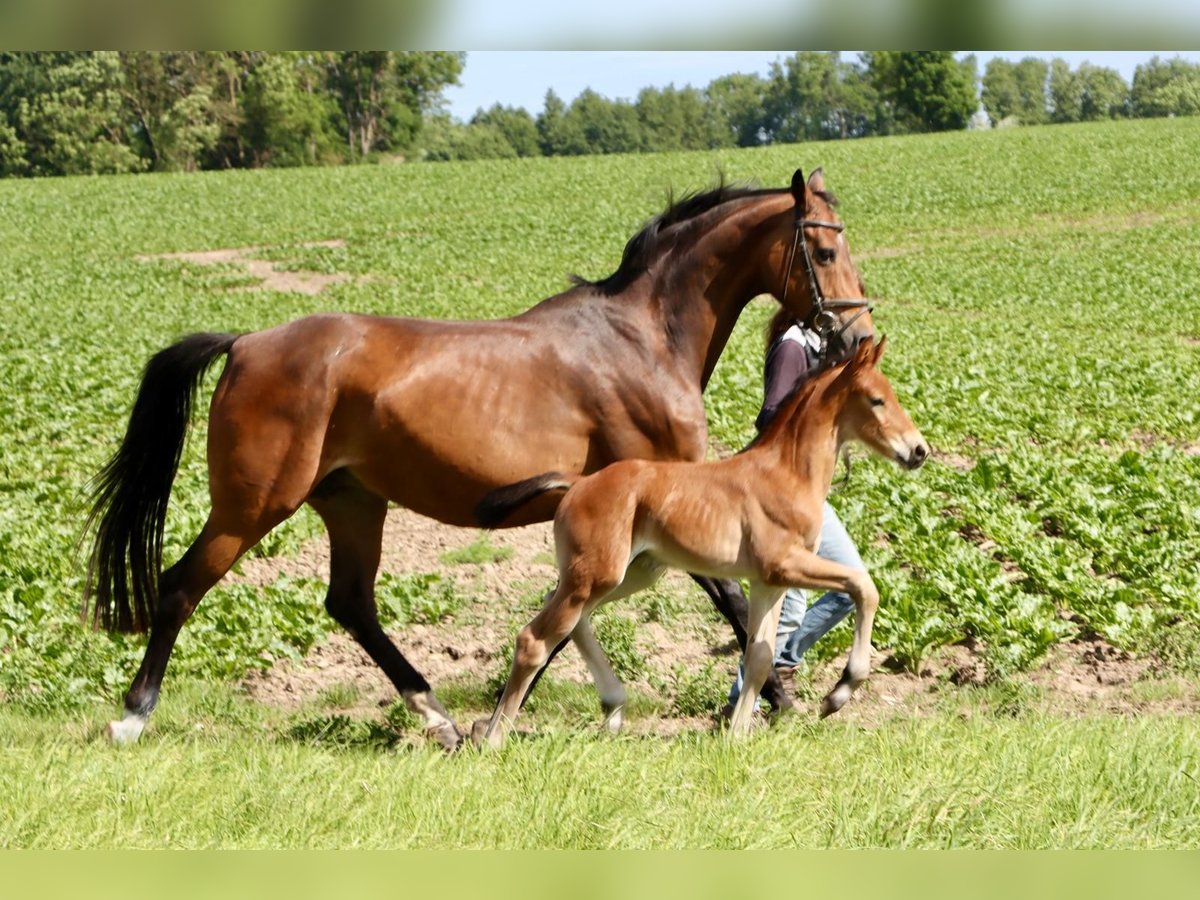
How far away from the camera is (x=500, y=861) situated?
149 cm

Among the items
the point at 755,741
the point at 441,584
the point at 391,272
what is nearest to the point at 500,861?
the point at 755,741

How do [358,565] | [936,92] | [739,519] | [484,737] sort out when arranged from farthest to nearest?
[936,92], [358,565], [484,737], [739,519]

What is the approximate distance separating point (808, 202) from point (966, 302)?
82.4 ft

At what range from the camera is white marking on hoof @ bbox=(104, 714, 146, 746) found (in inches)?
236

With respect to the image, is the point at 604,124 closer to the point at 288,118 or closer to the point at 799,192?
the point at 288,118

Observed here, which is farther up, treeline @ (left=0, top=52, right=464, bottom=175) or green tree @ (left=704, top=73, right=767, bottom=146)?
green tree @ (left=704, top=73, right=767, bottom=146)

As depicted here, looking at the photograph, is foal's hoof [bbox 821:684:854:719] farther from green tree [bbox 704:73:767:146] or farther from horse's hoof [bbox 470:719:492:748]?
green tree [bbox 704:73:767:146]

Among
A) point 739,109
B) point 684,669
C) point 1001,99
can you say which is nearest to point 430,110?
point 739,109

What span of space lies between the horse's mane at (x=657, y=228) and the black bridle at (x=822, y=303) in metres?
0.47

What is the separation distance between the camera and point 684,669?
25.2 ft

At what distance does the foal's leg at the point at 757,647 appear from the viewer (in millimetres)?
5902

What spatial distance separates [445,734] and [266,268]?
109ft

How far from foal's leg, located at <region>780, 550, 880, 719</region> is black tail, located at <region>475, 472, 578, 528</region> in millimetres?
1104

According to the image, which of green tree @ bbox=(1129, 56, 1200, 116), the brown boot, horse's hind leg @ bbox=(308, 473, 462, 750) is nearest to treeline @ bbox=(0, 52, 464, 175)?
green tree @ bbox=(1129, 56, 1200, 116)
